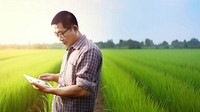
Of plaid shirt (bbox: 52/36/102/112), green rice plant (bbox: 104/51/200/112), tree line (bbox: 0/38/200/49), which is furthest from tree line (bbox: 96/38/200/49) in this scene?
plaid shirt (bbox: 52/36/102/112)

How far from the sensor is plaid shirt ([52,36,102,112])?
1.38m

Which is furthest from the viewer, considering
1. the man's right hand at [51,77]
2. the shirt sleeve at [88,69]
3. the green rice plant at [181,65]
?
the green rice plant at [181,65]

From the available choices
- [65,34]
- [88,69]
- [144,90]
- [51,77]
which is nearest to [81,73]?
[88,69]

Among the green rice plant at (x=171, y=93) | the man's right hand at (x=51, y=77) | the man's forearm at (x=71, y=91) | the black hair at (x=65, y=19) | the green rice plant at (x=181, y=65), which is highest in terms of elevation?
the black hair at (x=65, y=19)

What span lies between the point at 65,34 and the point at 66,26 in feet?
0.10

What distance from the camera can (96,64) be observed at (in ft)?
4.59

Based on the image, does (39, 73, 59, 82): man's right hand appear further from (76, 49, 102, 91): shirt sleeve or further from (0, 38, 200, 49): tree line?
(0, 38, 200, 49): tree line

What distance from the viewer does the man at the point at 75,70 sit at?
4.53 ft

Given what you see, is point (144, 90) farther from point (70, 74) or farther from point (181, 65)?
point (70, 74)

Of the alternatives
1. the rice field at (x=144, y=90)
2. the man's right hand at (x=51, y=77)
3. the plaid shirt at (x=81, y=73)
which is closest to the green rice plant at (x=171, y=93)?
the rice field at (x=144, y=90)

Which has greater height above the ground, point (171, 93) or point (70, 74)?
point (70, 74)

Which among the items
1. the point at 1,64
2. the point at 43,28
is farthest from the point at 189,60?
the point at 1,64

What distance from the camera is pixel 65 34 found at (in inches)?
56.4

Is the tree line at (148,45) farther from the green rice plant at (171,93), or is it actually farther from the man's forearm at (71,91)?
the man's forearm at (71,91)
